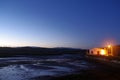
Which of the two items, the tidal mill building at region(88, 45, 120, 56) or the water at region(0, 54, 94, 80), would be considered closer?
the water at region(0, 54, 94, 80)

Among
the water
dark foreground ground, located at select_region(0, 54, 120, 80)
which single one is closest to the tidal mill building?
dark foreground ground, located at select_region(0, 54, 120, 80)

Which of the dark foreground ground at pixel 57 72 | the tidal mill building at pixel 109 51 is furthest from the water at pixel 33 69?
the tidal mill building at pixel 109 51

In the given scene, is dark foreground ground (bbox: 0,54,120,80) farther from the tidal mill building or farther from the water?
the tidal mill building

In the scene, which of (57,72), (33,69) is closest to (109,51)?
(33,69)

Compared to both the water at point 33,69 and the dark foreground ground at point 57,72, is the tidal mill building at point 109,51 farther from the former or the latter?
the water at point 33,69

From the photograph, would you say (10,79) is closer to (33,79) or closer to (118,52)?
(33,79)

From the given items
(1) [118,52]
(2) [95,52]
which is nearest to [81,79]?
(1) [118,52]

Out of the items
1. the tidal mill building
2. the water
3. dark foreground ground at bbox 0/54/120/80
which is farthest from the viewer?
the tidal mill building

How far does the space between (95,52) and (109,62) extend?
1565 centimetres

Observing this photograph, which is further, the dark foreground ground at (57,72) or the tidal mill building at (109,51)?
the tidal mill building at (109,51)

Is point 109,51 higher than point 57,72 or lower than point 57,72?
higher

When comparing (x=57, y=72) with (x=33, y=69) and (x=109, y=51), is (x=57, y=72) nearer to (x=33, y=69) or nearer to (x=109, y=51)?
(x=33, y=69)

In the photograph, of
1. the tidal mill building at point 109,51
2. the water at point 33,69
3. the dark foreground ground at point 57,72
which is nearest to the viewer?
the dark foreground ground at point 57,72

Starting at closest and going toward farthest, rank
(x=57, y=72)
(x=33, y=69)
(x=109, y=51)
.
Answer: (x=57, y=72)
(x=33, y=69)
(x=109, y=51)
